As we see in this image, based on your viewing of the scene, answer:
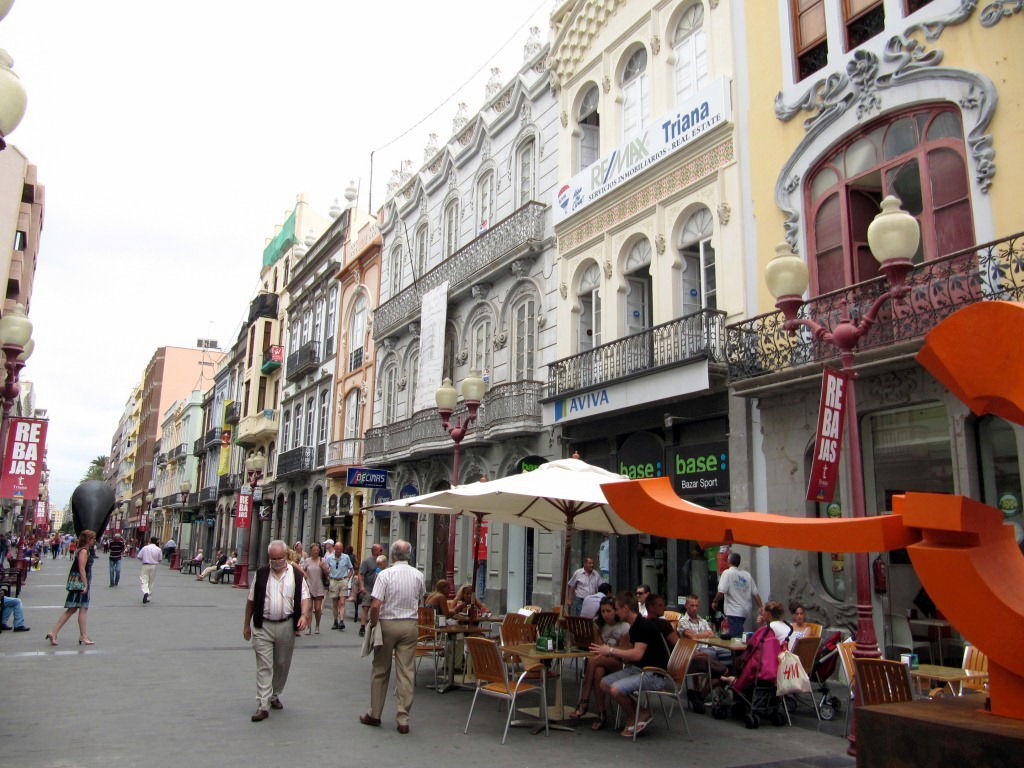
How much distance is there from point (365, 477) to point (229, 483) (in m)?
28.6

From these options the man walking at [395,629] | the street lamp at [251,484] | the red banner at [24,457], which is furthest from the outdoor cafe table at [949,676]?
the street lamp at [251,484]

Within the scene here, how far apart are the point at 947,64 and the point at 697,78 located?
557 cm

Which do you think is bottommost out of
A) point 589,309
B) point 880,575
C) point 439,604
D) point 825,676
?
point 825,676

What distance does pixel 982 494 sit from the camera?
10297 millimetres

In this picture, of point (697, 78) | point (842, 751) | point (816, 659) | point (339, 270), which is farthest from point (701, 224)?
point (339, 270)

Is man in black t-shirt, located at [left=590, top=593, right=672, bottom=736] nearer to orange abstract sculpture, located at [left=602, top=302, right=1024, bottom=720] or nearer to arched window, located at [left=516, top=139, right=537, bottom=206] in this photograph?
orange abstract sculpture, located at [left=602, top=302, right=1024, bottom=720]

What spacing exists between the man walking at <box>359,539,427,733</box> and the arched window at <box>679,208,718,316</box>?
8.78 meters

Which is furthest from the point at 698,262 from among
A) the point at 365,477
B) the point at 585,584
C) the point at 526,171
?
the point at 365,477

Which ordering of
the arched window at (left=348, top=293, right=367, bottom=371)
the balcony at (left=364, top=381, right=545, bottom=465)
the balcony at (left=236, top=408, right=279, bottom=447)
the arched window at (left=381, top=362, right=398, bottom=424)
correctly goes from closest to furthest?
the balcony at (left=364, top=381, right=545, bottom=465) → the arched window at (left=381, top=362, right=398, bottom=424) → the arched window at (left=348, top=293, right=367, bottom=371) → the balcony at (left=236, top=408, right=279, bottom=447)

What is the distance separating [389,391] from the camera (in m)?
28.5

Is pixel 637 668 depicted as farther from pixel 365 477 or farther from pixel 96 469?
pixel 96 469

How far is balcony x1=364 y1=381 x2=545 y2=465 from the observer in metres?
19.2

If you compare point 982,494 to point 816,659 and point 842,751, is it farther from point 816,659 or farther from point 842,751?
point 842,751

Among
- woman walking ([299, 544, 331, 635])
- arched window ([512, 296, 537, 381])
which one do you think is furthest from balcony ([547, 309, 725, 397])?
woman walking ([299, 544, 331, 635])
